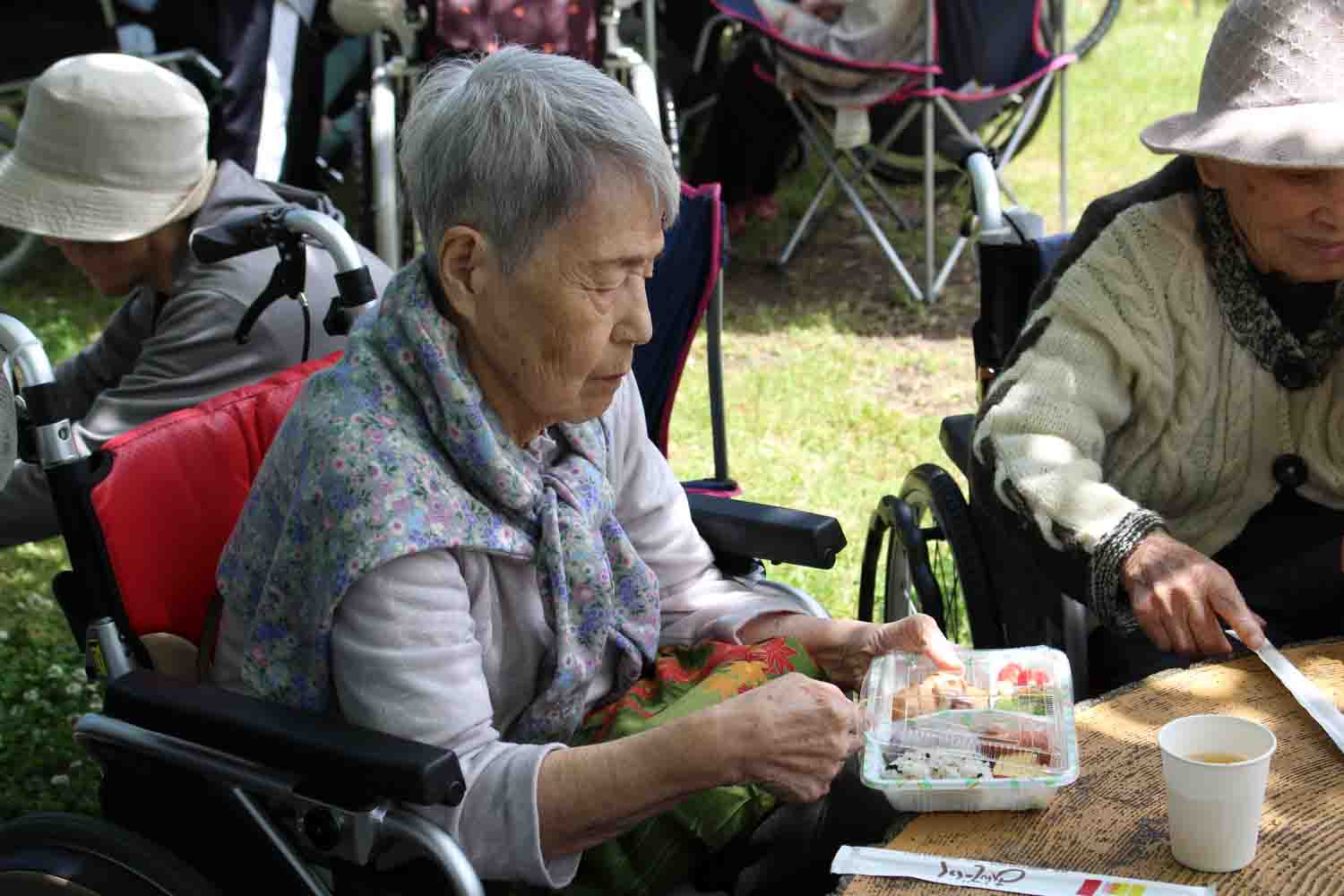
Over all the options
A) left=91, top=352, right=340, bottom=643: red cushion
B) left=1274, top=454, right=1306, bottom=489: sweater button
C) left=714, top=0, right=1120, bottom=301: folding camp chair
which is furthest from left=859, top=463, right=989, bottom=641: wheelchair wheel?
left=714, top=0, right=1120, bottom=301: folding camp chair

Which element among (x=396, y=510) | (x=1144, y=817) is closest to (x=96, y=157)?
(x=396, y=510)

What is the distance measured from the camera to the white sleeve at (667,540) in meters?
2.19

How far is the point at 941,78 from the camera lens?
20.6 ft

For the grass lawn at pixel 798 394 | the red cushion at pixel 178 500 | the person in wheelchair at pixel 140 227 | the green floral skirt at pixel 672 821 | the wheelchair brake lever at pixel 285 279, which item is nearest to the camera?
the green floral skirt at pixel 672 821

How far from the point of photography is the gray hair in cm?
173

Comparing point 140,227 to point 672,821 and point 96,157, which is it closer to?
point 96,157

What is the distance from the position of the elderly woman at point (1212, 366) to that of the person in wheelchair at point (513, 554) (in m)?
0.42

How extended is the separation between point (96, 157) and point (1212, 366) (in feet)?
6.51

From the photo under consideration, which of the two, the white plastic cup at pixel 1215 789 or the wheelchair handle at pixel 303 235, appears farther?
the wheelchair handle at pixel 303 235

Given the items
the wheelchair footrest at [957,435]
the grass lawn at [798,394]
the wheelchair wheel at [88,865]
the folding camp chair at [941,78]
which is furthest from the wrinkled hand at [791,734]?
the folding camp chair at [941,78]

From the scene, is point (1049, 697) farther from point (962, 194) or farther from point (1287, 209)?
point (962, 194)

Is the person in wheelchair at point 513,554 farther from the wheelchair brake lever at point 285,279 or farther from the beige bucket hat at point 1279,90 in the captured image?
the beige bucket hat at point 1279,90

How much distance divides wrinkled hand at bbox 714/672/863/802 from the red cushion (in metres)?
0.79

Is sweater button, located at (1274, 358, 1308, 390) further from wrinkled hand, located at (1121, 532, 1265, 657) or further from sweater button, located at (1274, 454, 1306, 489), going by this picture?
wrinkled hand, located at (1121, 532, 1265, 657)
